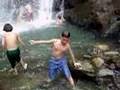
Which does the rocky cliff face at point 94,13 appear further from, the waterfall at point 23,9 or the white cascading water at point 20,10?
the waterfall at point 23,9

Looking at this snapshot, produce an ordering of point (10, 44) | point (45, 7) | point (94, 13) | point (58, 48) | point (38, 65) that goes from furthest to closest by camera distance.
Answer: point (45, 7) < point (94, 13) < point (38, 65) < point (10, 44) < point (58, 48)

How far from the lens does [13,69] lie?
10500 millimetres

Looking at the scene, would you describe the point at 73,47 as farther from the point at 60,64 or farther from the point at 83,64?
the point at 60,64

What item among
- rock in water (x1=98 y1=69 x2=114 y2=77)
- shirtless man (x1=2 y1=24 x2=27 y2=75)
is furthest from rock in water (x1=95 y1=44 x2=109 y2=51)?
shirtless man (x1=2 y1=24 x2=27 y2=75)

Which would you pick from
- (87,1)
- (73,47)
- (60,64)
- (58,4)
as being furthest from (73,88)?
(58,4)

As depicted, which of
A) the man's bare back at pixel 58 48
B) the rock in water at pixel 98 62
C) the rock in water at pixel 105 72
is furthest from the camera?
the rock in water at pixel 98 62

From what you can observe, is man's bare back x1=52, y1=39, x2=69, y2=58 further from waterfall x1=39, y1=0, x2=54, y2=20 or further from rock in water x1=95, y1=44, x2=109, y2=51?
waterfall x1=39, y1=0, x2=54, y2=20

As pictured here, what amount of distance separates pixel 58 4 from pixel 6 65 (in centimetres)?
937

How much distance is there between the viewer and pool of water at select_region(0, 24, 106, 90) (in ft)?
31.9

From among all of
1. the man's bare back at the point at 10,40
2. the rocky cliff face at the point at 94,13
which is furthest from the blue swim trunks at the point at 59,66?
the rocky cliff face at the point at 94,13

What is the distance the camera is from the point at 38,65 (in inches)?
439

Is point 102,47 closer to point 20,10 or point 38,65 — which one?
point 38,65

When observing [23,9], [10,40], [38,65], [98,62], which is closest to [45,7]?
[23,9]

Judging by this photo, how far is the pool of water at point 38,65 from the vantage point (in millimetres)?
9711
